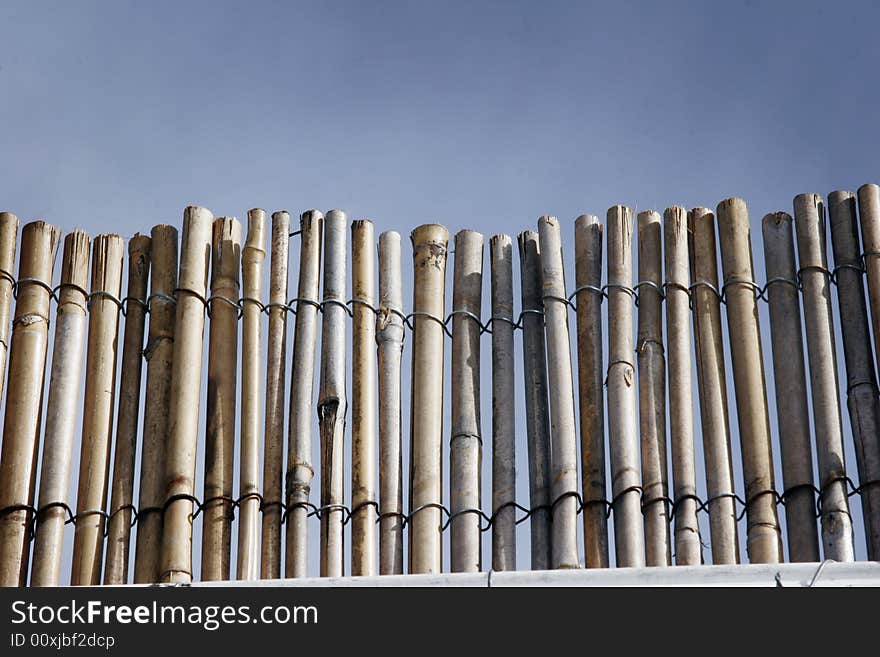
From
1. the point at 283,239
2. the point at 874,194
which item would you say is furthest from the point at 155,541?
the point at 874,194

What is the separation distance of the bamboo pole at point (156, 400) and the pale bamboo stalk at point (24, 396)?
39 centimetres

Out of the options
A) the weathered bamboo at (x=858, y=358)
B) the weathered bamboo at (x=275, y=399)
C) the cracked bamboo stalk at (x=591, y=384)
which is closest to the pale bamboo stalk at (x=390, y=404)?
the weathered bamboo at (x=275, y=399)

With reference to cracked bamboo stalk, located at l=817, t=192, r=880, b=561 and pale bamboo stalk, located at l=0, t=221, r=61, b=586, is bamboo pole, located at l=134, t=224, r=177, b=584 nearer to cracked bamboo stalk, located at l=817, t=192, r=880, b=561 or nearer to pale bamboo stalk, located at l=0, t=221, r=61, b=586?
pale bamboo stalk, located at l=0, t=221, r=61, b=586

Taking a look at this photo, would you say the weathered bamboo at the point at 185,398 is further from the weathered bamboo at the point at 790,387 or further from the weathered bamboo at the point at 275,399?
the weathered bamboo at the point at 790,387

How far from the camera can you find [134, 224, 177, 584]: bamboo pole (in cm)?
627

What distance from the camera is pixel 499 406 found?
6.54m

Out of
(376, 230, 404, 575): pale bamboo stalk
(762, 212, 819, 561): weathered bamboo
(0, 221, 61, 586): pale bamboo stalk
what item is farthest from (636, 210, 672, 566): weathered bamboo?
(0, 221, 61, 586): pale bamboo stalk

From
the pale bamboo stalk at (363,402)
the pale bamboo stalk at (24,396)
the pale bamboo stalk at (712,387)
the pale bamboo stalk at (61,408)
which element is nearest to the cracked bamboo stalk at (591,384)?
the pale bamboo stalk at (712,387)

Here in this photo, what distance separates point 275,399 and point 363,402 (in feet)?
1.04

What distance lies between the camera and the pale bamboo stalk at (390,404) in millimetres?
6254

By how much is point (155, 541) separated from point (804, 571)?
7.45 feet

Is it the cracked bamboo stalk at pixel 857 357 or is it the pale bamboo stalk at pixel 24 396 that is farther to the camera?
the pale bamboo stalk at pixel 24 396

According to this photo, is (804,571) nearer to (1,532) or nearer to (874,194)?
(874,194)

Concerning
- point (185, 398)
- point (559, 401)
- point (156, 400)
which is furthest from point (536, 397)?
point (156, 400)
